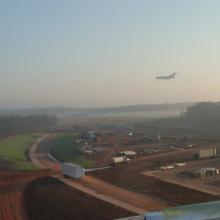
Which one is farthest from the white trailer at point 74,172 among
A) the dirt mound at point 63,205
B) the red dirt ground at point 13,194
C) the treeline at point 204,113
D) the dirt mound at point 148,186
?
the treeline at point 204,113

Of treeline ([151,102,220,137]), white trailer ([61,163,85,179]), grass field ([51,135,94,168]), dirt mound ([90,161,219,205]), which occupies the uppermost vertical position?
treeline ([151,102,220,137])

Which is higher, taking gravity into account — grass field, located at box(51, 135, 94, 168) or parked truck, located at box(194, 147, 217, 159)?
parked truck, located at box(194, 147, 217, 159)

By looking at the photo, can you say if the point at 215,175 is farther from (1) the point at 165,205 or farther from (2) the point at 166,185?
(1) the point at 165,205

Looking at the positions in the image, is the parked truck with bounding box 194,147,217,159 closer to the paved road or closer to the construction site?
the construction site

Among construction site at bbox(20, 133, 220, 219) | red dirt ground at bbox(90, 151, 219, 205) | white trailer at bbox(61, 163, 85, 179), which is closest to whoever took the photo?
construction site at bbox(20, 133, 220, 219)

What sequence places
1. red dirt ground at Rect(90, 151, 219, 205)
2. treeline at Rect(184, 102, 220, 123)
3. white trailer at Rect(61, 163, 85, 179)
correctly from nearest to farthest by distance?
red dirt ground at Rect(90, 151, 219, 205)
white trailer at Rect(61, 163, 85, 179)
treeline at Rect(184, 102, 220, 123)

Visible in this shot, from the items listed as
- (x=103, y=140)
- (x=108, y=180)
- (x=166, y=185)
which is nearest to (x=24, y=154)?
(x=103, y=140)

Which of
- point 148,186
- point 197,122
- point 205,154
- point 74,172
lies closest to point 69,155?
point 205,154

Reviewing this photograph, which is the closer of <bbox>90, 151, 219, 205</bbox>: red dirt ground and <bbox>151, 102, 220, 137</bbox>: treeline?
<bbox>90, 151, 219, 205</bbox>: red dirt ground

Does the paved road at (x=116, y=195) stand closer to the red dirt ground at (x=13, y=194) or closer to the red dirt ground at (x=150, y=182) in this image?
the red dirt ground at (x=150, y=182)

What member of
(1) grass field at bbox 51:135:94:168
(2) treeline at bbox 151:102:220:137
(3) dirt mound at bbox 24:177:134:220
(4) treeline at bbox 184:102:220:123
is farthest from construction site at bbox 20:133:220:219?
(4) treeline at bbox 184:102:220:123
